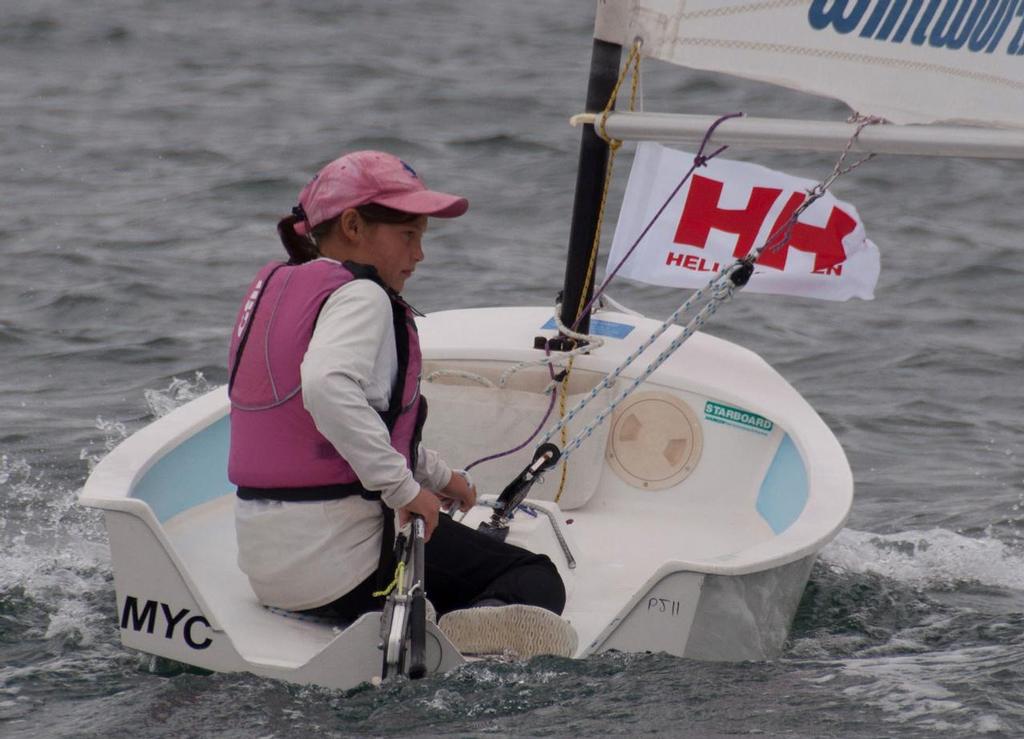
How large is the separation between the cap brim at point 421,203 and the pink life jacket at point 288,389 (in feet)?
0.43

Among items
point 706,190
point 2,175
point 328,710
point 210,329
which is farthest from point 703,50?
point 2,175

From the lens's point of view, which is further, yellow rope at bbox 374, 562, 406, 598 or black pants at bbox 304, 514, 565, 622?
black pants at bbox 304, 514, 565, 622

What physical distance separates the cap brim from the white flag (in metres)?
1.09

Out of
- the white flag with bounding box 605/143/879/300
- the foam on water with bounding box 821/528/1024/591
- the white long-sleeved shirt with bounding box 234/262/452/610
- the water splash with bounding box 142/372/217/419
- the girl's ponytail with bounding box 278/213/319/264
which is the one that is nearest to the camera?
the white long-sleeved shirt with bounding box 234/262/452/610

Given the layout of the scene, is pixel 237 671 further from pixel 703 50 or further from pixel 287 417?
pixel 703 50

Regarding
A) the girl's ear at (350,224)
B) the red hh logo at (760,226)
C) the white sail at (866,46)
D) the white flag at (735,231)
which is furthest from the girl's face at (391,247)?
the red hh logo at (760,226)

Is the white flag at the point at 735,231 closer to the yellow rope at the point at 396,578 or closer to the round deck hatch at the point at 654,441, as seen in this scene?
the round deck hatch at the point at 654,441

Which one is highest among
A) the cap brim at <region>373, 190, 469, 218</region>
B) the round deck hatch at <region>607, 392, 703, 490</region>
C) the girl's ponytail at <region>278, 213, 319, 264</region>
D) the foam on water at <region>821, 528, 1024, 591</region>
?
the cap brim at <region>373, 190, 469, 218</region>

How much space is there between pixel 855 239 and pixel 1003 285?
366cm

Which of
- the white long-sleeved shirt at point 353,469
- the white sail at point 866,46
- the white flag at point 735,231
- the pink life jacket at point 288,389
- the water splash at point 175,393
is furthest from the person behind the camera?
the water splash at point 175,393

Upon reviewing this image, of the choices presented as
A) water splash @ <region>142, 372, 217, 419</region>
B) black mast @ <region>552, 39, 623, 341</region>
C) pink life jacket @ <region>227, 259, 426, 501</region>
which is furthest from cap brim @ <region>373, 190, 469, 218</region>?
water splash @ <region>142, 372, 217, 419</region>

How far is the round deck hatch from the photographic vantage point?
4.32m

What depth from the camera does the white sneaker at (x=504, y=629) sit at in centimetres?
295

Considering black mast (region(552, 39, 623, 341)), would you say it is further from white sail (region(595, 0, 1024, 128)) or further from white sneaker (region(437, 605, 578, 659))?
white sneaker (region(437, 605, 578, 659))
